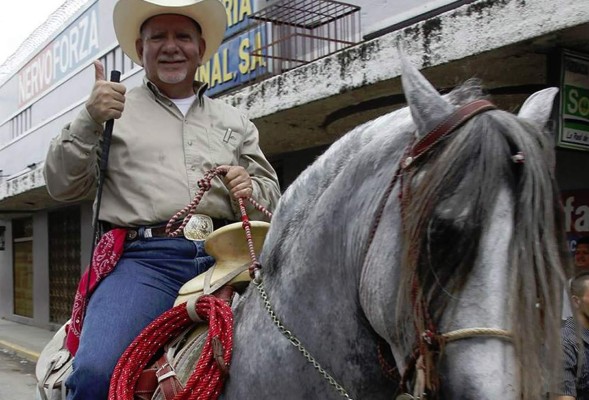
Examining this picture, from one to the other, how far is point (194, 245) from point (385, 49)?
404 cm

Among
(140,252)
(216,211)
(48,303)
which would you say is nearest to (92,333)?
(140,252)

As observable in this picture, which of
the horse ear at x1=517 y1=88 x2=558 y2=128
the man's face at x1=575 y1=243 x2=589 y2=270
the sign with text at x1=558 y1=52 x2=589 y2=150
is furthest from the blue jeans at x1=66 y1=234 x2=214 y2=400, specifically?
the man's face at x1=575 y1=243 x2=589 y2=270

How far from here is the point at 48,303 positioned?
18.3 metres

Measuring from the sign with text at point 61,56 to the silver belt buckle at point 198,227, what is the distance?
14.1 m

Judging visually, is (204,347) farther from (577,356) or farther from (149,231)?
(577,356)

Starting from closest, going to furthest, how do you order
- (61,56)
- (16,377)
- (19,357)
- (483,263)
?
(483,263)
(16,377)
(19,357)
(61,56)


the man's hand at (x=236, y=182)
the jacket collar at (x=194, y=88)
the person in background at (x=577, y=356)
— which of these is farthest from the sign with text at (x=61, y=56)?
the man's hand at (x=236, y=182)

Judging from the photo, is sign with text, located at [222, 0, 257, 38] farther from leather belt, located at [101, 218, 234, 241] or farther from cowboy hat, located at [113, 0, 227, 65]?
leather belt, located at [101, 218, 234, 241]

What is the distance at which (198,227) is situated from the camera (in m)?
2.60

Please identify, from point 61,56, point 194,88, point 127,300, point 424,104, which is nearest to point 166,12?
point 194,88

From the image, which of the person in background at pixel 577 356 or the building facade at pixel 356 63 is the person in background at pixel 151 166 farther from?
the person in background at pixel 577 356

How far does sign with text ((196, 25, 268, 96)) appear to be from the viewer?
900cm

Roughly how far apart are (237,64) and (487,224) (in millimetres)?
8391

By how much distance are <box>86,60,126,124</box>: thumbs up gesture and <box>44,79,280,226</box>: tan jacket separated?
5 centimetres
